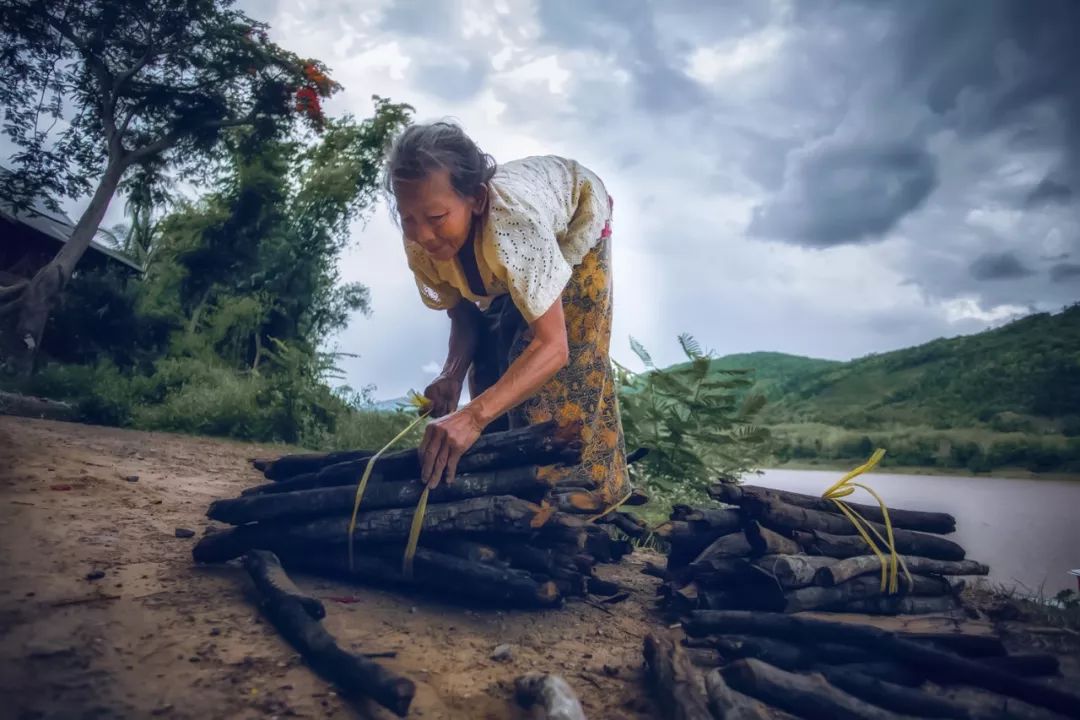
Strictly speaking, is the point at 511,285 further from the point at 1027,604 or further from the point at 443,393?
the point at 1027,604

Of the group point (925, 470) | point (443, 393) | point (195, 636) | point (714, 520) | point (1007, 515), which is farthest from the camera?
Answer: point (925, 470)

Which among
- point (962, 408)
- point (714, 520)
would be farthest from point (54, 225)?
point (962, 408)

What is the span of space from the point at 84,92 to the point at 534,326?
1347 centimetres

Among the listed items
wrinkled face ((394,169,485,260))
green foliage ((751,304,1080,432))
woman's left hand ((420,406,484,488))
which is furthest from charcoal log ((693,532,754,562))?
green foliage ((751,304,1080,432))

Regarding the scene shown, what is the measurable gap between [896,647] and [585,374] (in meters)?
2.03

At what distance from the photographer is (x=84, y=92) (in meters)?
11.5

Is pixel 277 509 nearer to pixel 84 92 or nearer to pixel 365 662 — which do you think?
pixel 365 662

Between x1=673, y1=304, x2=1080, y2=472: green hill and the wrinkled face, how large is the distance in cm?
394

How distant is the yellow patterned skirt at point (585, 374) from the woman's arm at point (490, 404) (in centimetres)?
69

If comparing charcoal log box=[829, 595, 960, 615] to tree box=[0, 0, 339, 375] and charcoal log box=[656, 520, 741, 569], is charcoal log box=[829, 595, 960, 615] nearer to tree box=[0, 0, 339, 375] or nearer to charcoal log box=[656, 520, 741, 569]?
charcoal log box=[656, 520, 741, 569]

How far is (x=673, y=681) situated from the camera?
6.82ft

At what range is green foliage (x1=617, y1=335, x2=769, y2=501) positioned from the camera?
604 centimetres

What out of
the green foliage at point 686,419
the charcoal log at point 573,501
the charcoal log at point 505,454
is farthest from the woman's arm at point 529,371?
the green foliage at point 686,419

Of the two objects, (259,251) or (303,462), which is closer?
(303,462)
